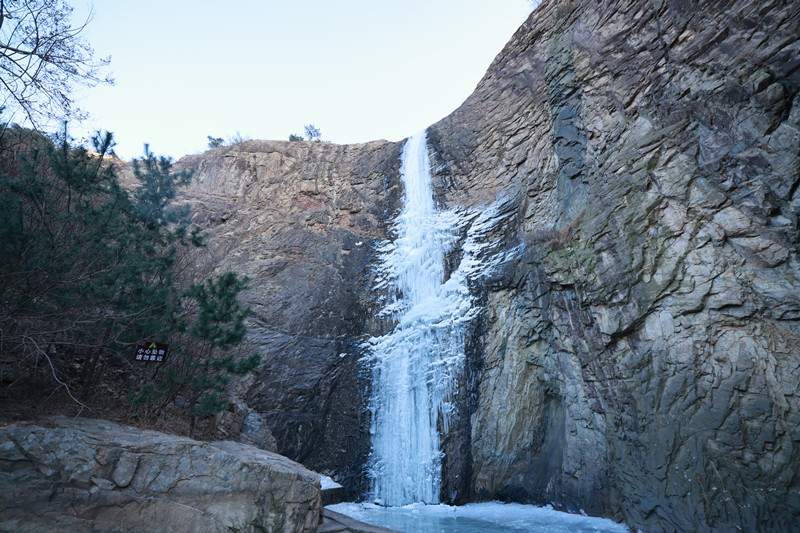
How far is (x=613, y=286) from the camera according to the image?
26.0 ft

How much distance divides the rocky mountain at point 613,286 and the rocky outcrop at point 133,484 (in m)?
5.53

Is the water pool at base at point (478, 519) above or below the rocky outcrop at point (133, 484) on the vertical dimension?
below

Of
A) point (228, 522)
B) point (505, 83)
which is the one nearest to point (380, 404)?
point (228, 522)

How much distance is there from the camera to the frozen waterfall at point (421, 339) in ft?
34.3

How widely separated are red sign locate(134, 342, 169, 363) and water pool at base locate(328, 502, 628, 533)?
484cm

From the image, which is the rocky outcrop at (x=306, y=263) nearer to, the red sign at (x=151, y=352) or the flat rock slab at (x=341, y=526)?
the flat rock slab at (x=341, y=526)

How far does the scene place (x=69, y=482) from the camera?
14.0ft

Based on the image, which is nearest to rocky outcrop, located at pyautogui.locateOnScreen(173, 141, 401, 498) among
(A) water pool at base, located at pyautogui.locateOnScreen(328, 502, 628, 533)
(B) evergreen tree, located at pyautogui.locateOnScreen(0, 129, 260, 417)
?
(A) water pool at base, located at pyautogui.locateOnScreen(328, 502, 628, 533)

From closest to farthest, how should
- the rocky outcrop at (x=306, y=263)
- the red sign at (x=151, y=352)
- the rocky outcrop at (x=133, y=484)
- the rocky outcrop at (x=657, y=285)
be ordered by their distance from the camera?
the rocky outcrop at (x=133, y=484) < the rocky outcrop at (x=657, y=285) < the red sign at (x=151, y=352) < the rocky outcrop at (x=306, y=263)

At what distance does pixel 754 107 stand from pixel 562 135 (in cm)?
431

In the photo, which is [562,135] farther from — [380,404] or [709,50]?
[380,404]

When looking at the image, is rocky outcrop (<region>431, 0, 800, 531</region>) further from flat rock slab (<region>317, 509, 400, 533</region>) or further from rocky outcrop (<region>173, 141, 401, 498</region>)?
flat rock slab (<region>317, 509, 400, 533</region>)

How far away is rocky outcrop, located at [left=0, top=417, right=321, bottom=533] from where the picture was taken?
4094 mm

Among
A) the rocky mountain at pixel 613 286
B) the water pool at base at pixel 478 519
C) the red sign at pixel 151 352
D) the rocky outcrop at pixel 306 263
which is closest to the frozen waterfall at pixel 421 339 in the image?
the rocky mountain at pixel 613 286
